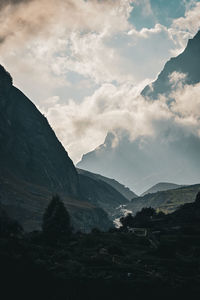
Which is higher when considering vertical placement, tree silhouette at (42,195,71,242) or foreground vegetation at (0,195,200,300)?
tree silhouette at (42,195,71,242)

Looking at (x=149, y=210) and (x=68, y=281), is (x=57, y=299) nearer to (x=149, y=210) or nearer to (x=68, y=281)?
(x=68, y=281)

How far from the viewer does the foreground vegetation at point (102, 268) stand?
43.2 metres

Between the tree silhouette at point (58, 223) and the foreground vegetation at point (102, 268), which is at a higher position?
the tree silhouette at point (58, 223)

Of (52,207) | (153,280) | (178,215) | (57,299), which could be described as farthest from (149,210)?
(57,299)

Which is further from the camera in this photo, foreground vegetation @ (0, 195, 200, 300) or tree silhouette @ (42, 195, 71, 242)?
tree silhouette @ (42, 195, 71, 242)

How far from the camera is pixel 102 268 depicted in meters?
54.0

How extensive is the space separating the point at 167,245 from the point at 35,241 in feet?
95.6

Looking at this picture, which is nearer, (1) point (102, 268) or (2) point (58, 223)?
(1) point (102, 268)

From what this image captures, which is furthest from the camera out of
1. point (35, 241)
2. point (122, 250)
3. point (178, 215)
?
point (178, 215)

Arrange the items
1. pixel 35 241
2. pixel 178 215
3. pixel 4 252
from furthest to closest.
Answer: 1. pixel 178 215
2. pixel 35 241
3. pixel 4 252

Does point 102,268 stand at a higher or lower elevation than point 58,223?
lower

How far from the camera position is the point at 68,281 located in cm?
4591

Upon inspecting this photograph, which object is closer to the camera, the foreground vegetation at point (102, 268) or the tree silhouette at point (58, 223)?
the foreground vegetation at point (102, 268)

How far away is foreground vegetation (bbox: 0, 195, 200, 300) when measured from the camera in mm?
43188
